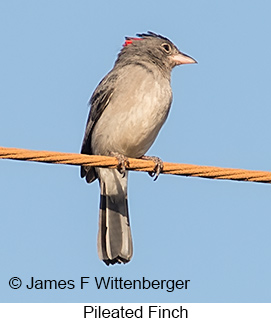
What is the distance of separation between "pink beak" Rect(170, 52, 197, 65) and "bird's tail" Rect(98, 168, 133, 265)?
1.75m

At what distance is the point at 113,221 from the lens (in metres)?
8.34

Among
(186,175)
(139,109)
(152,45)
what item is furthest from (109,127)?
(186,175)

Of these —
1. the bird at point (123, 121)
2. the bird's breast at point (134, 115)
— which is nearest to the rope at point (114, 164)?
the bird at point (123, 121)

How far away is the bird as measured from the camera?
7.79m

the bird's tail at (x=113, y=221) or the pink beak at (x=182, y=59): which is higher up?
the pink beak at (x=182, y=59)

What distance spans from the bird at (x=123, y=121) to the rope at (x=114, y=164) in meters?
1.51

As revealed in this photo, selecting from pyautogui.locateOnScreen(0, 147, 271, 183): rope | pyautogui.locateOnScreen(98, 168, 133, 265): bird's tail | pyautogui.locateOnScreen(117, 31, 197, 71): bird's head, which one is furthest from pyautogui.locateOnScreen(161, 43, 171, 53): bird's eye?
pyautogui.locateOnScreen(0, 147, 271, 183): rope

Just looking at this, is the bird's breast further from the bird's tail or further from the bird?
the bird's tail

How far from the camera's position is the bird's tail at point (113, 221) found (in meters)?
8.09

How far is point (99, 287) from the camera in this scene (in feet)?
25.4

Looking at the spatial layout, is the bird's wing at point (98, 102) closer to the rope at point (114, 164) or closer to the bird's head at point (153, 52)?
the bird's head at point (153, 52)

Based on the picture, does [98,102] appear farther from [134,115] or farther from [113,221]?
[113,221]

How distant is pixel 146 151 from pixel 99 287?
1756mm
